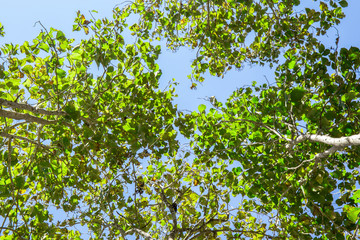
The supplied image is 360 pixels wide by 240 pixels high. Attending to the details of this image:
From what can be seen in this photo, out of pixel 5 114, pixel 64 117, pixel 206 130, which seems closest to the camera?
pixel 5 114

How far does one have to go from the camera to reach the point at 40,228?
3.85 metres

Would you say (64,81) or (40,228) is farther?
(40,228)

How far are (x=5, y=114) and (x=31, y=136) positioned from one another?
181 centimetres

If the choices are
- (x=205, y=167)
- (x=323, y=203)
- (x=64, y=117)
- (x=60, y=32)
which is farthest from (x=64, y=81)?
(x=323, y=203)

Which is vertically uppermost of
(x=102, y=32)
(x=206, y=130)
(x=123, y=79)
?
(x=102, y=32)

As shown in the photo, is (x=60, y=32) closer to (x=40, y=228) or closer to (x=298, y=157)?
(x=40, y=228)

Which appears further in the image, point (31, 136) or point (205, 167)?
point (205, 167)

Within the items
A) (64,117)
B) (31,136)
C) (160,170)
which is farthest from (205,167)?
(31,136)

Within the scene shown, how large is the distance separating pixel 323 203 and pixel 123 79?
3.51 meters

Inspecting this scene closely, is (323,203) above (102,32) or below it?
below

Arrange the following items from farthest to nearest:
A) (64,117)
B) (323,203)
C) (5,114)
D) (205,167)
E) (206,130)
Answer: (205,167) → (206,130) → (323,203) → (64,117) → (5,114)

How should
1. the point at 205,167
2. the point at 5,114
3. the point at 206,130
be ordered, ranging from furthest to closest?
the point at 205,167, the point at 206,130, the point at 5,114

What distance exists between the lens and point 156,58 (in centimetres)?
392

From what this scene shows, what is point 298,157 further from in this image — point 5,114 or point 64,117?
point 5,114
